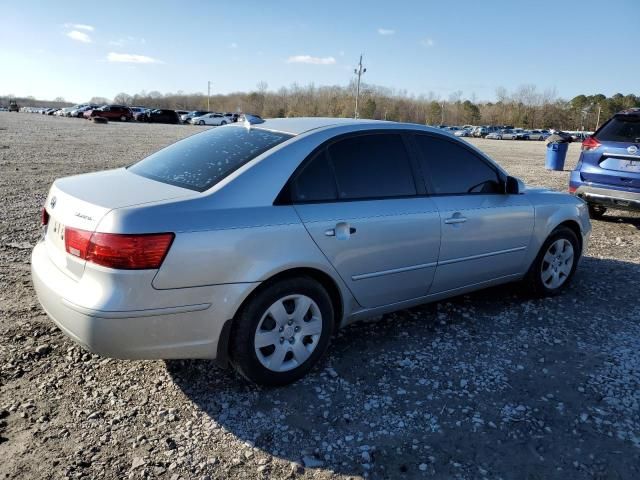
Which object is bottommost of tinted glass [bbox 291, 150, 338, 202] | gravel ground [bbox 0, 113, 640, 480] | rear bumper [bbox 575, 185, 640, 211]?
gravel ground [bbox 0, 113, 640, 480]

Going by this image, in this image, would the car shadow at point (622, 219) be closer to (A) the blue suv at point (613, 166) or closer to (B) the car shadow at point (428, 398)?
(A) the blue suv at point (613, 166)

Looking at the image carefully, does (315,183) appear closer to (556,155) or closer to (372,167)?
(372,167)

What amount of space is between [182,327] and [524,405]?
6.99 feet

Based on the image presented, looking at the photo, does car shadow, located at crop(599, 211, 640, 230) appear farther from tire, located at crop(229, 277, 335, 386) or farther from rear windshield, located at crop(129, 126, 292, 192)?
rear windshield, located at crop(129, 126, 292, 192)

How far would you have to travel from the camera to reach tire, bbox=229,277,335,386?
9.98 ft

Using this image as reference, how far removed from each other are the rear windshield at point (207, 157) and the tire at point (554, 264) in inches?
113

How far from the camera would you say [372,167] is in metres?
3.67

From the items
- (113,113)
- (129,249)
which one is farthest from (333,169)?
(113,113)

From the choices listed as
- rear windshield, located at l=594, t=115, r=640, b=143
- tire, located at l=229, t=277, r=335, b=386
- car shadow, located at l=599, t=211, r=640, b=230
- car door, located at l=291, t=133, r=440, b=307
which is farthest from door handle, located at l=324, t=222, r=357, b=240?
car shadow, located at l=599, t=211, r=640, b=230

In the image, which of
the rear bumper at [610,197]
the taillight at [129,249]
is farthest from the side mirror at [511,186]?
the rear bumper at [610,197]

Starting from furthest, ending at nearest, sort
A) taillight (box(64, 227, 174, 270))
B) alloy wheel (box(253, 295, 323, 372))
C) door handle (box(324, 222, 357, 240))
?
door handle (box(324, 222, 357, 240)) → alloy wheel (box(253, 295, 323, 372)) → taillight (box(64, 227, 174, 270))

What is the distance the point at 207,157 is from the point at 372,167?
1.14m

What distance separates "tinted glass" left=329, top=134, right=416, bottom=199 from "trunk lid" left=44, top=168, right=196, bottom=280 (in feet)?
3.43

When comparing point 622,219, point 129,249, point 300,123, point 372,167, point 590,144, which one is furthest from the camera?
point 622,219
